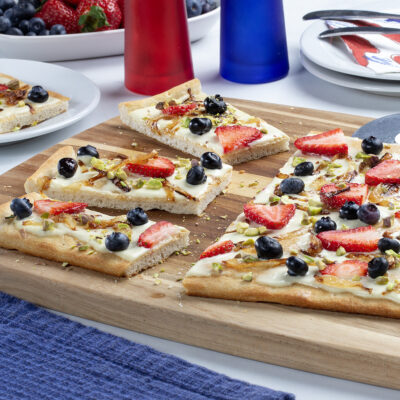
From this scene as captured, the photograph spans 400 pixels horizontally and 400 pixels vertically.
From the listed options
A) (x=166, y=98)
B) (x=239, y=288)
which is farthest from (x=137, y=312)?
(x=166, y=98)

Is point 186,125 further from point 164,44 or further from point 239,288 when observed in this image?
point 239,288

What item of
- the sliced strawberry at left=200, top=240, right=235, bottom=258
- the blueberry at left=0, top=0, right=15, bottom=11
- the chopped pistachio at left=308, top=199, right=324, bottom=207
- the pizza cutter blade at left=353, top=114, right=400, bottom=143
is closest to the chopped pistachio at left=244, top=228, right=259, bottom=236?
the sliced strawberry at left=200, top=240, right=235, bottom=258

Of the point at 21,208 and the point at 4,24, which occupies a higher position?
the point at 4,24

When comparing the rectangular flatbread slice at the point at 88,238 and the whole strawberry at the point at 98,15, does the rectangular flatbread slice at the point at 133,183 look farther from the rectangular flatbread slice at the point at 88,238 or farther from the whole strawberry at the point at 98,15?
the whole strawberry at the point at 98,15

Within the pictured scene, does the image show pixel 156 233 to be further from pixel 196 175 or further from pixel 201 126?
pixel 201 126

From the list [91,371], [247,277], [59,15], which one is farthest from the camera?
[59,15]

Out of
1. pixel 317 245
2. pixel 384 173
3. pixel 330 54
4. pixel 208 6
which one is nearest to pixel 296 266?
pixel 317 245

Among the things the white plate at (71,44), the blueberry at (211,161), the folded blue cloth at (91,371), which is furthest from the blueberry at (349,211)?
the white plate at (71,44)
